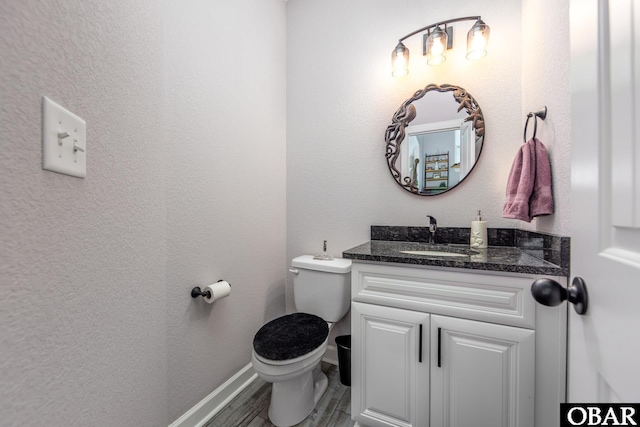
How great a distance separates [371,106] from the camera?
5.51ft

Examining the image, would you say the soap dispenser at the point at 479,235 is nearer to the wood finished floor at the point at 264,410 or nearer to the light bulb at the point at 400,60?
the light bulb at the point at 400,60

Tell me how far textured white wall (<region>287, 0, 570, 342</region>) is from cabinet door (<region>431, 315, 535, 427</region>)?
0.51 meters

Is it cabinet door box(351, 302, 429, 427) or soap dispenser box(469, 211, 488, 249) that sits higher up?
soap dispenser box(469, 211, 488, 249)

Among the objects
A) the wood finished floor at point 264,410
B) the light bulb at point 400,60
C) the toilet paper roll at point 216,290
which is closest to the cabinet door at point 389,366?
the wood finished floor at point 264,410

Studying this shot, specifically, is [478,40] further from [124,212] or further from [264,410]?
[264,410]

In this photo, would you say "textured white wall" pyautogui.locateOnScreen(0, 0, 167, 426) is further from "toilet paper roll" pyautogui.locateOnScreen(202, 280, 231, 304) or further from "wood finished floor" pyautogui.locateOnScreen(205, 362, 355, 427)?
"wood finished floor" pyautogui.locateOnScreen(205, 362, 355, 427)

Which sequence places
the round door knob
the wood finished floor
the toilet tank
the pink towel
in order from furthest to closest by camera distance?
the toilet tank, the wood finished floor, the pink towel, the round door knob

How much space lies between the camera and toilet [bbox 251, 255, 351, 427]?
1.16 metres

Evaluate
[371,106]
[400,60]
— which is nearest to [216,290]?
[371,106]

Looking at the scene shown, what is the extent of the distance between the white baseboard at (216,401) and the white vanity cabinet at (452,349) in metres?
0.73

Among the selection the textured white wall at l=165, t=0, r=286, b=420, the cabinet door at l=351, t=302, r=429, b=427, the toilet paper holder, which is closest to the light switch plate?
the textured white wall at l=165, t=0, r=286, b=420

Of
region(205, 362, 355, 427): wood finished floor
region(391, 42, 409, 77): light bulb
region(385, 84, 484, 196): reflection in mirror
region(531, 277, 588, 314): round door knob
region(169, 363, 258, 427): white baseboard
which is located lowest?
region(205, 362, 355, 427): wood finished floor

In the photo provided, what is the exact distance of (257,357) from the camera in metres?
1.19

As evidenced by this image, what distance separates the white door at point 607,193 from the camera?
1.14ft
